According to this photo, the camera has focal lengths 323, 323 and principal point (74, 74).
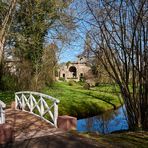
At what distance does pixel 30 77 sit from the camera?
2359 centimetres

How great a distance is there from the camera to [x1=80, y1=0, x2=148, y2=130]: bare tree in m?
10.4

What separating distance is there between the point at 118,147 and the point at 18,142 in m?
2.51

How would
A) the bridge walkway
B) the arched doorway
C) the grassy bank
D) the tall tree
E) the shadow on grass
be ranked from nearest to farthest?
the shadow on grass < the grassy bank < the bridge walkway < the tall tree < the arched doorway

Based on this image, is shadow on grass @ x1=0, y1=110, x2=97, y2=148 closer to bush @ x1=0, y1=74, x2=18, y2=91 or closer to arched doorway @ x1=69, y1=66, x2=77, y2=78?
bush @ x1=0, y1=74, x2=18, y2=91

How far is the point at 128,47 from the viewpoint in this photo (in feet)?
36.8

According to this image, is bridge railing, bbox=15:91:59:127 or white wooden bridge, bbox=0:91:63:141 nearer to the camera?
white wooden bridge, bbox=0:91:63:141

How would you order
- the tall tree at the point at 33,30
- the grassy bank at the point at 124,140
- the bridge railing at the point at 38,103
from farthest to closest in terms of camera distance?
1. the tall tree at the point at 33,30
2. the bridge railing at the point at 38,103
3. the grassy bank at the point at 124,140

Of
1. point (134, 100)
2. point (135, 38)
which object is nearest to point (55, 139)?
point (134, 100)

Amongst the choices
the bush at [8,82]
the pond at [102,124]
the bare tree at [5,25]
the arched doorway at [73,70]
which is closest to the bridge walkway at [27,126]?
the pond at [102,124]

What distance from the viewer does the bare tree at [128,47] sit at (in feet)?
34.3

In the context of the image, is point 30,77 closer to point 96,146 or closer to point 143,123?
point 143,123

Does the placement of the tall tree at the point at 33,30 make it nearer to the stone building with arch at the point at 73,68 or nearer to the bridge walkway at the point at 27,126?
the bridge walkway at the point at 27,126

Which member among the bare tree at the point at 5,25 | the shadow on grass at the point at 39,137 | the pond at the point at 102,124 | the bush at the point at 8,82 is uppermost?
the bare tree at the point at 5,25

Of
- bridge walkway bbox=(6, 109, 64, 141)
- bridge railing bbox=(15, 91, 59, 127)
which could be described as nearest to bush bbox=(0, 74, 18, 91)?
bridge railing bbox=(15, 91, 59, 127)
